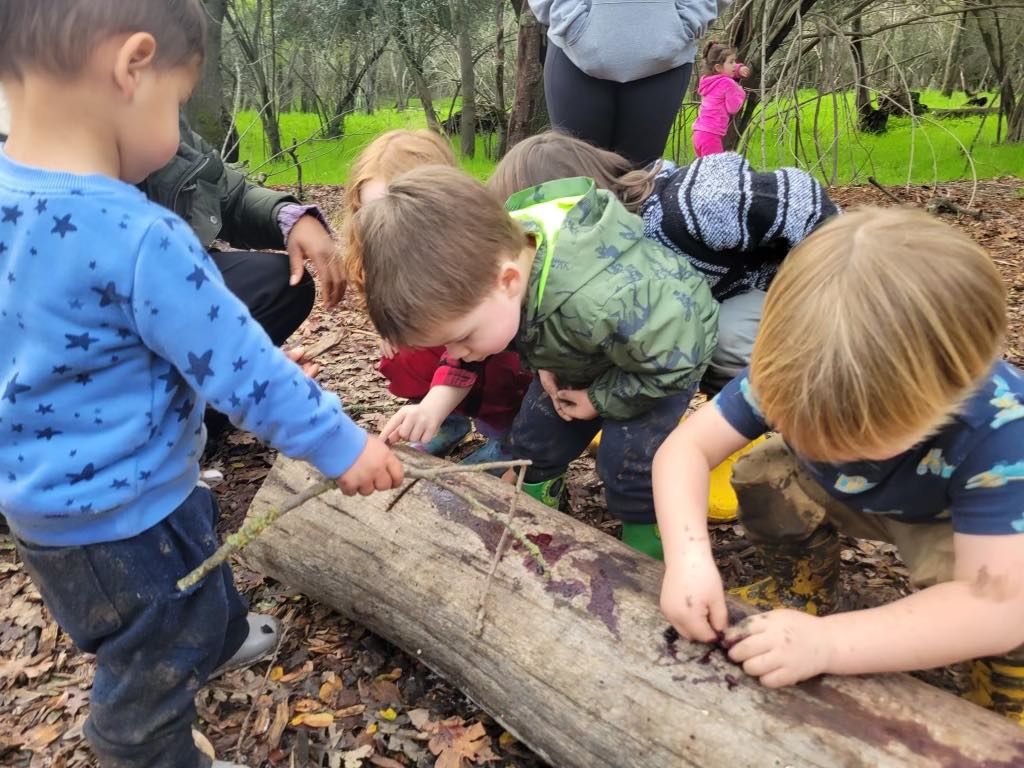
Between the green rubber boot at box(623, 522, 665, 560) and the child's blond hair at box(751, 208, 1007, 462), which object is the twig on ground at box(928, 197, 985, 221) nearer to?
the green rubber boot at box(623, 522, 665, 560)

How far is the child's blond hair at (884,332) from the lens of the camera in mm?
1202

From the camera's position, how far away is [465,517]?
2.04 meters

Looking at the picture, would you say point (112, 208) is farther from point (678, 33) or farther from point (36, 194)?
point (678, 33)

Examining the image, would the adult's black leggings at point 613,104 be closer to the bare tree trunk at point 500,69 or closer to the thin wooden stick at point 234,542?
the thin wooden stick at point 234,542

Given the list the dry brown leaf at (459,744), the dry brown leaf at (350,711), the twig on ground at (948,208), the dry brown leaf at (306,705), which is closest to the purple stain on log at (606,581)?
the dry brown leaf at (459,744)

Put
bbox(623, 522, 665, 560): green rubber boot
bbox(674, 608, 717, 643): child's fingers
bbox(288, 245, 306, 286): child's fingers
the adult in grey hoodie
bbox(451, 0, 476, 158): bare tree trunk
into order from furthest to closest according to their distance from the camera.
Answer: bbox(451, 0, 476, 158): bare tree trunk
the adult in grey hoodie
bbox(288, 245, 306, 286): child's fingers
bbox(623, 522, 665, 560): green rubber boot
bbox(674, 608, 717, 643): child's fingers

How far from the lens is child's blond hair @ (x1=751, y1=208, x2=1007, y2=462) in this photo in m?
1.20

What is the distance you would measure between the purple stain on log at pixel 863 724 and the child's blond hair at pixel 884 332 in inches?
18.9

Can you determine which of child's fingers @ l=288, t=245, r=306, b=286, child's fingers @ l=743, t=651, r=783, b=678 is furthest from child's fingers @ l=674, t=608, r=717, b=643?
child's fingers @ l=288, t=245, r=306, b=286

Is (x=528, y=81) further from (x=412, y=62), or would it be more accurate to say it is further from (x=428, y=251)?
(x=412, y=62)

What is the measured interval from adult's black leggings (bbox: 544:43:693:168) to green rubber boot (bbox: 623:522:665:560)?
199cm

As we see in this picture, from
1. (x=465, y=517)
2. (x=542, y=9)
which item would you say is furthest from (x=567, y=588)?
(x=542, y=9)

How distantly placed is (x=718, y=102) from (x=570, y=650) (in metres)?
6.16

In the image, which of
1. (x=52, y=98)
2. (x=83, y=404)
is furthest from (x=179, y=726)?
(x=52, y=98)
